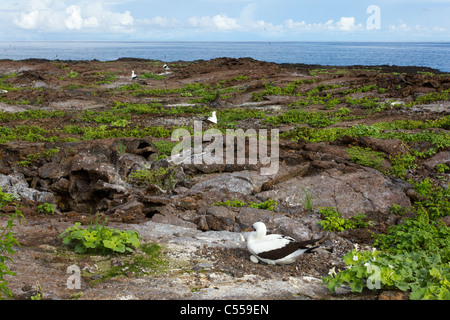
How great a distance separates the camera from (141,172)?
36.6 ft

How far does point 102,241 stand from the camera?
5973 mm

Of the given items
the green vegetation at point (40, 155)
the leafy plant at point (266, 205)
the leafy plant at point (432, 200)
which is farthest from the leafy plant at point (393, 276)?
the green vegetation at point (40, 155)

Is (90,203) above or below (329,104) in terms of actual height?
Result: below

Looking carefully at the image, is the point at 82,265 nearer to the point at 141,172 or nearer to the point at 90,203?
the point at 90,203

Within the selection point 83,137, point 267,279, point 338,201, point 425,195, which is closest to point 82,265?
point 267,279

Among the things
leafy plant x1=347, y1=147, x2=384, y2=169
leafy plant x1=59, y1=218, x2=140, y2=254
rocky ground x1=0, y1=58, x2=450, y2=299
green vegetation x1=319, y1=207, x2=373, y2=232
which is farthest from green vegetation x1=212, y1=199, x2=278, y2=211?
leafy plant x1=347, y1=147, x2=384, y2=169

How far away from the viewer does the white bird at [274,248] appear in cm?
580

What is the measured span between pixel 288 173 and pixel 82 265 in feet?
20.0

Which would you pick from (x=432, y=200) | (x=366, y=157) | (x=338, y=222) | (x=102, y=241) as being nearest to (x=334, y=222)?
(x=338, y=222)

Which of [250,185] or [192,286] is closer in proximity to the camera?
[192,286]

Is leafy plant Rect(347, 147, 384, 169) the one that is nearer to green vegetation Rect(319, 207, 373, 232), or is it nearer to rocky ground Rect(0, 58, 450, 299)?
rocky ground Rect(0, 58, 450, 299)

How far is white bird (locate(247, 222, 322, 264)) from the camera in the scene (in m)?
5.80

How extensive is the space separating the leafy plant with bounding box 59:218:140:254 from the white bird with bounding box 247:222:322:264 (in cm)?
169

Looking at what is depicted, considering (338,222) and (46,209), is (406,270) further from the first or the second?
(46,209)
